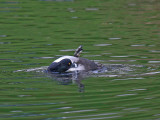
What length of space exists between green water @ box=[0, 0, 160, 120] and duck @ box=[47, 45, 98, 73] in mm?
453

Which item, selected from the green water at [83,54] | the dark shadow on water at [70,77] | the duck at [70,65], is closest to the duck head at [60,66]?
the duck at [70,65]

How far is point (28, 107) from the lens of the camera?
10.7 m

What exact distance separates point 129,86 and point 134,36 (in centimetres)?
807

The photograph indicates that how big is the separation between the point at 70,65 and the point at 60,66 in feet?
1.10

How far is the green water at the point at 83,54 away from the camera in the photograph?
10648 mm

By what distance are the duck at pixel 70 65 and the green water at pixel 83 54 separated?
45 cm

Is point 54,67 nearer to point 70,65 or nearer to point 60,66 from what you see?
point 60,66

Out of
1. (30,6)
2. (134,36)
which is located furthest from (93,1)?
(134,36)

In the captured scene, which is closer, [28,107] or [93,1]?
[28,107]

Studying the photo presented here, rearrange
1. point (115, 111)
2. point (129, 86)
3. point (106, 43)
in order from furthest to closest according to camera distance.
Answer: point (106, 43) < point (129, 86) < point (115, 111)

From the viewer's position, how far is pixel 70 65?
14094 millimetres

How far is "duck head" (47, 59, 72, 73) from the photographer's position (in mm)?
13875

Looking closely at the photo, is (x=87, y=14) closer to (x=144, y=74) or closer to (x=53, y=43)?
(x=53, y=43)

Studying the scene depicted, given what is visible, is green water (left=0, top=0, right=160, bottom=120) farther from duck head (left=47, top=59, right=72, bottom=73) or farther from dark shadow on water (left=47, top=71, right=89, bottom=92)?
duck head (left=47, top=59, right=72, bottom=73)
